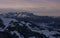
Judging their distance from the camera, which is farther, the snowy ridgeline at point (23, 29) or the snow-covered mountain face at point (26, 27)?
the snowy ridgeline at point (23, 29)

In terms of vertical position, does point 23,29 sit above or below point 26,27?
below

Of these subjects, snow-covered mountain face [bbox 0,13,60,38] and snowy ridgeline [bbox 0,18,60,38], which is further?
snowy ridgeline [bbox 0,18,60,38]

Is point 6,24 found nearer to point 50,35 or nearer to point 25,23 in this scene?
point 25,23

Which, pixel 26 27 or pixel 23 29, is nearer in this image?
pixel 23 29

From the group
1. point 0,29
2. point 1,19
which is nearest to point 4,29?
point 0,29
